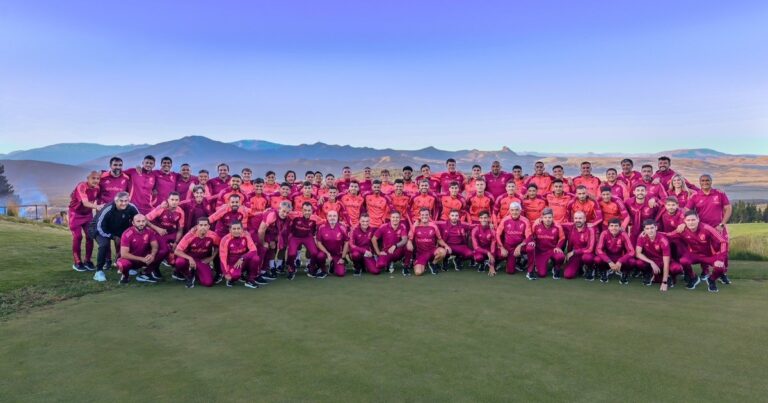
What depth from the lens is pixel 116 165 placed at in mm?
8672

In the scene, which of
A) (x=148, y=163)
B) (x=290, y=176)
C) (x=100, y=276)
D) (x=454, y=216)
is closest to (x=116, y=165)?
(x=148, y=163)

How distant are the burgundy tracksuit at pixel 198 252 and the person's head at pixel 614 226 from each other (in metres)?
6.44

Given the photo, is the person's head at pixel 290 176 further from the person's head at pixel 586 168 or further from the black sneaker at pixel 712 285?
the black sneaker at pixel 712 285

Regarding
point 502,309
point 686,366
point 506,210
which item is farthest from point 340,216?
point 686,366

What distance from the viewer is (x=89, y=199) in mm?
Result: 8469

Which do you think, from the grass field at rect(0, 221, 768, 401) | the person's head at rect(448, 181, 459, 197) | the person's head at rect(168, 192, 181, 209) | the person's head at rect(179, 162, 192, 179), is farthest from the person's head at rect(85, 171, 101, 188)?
the person's head at rect(448, 181, 459, 197)

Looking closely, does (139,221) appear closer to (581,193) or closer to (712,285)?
(581,193)

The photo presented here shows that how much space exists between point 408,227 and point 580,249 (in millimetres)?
3242

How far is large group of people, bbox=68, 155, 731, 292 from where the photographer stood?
297 inches

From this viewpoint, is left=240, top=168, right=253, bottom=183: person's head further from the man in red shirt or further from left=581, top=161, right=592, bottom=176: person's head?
left=581, top=161, right=592, bottom=176: person's head

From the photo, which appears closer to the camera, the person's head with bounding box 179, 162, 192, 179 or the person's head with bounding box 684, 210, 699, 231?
the person's head with bounding box 684, 210, 699, 231

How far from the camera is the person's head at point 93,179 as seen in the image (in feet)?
27.5

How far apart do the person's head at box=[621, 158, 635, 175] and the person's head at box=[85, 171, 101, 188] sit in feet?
32.0

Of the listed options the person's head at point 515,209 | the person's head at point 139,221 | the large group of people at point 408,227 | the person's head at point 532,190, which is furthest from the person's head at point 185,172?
the person's head at point 532,190
